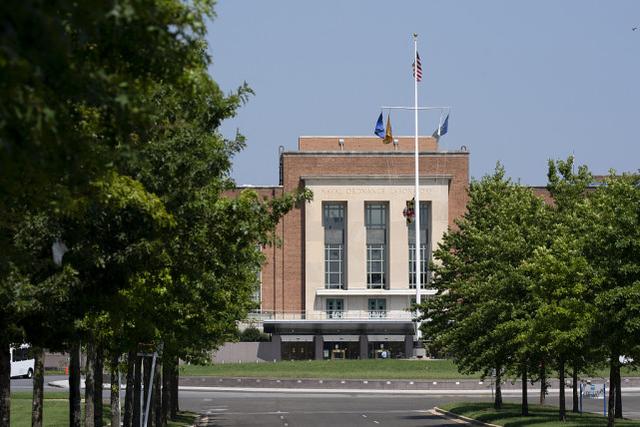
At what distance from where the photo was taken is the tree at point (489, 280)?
42.2 metres

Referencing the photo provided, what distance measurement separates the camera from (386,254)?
122250mm

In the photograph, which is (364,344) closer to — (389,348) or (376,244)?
(389,348)

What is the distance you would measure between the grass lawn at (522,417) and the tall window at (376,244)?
216ft

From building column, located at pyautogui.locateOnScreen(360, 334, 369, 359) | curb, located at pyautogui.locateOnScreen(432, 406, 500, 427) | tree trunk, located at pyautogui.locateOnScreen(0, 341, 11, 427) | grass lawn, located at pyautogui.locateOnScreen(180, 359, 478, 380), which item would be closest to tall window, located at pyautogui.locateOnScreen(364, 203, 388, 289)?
building column, located at pyautogui.locateOnScreen(360, 334, 369, 359)

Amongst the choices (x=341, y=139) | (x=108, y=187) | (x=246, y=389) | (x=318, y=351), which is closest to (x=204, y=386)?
(x=246, y=389)

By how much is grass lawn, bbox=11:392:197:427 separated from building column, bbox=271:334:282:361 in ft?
190

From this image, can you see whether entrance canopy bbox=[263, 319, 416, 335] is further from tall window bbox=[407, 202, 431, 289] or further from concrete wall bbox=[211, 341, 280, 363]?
tall window bbox=[407, 202, 431, 289]

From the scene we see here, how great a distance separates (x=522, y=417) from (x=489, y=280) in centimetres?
513

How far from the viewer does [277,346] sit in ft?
388

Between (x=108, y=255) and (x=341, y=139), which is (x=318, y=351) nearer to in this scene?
(x=341, y=139)

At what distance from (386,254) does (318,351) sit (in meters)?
11.9

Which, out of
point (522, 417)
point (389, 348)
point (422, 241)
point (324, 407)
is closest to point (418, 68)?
point (422, 241)

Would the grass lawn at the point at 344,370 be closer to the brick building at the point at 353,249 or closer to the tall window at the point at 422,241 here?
the brick building at the point at 353,249

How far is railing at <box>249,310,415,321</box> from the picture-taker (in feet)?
394
